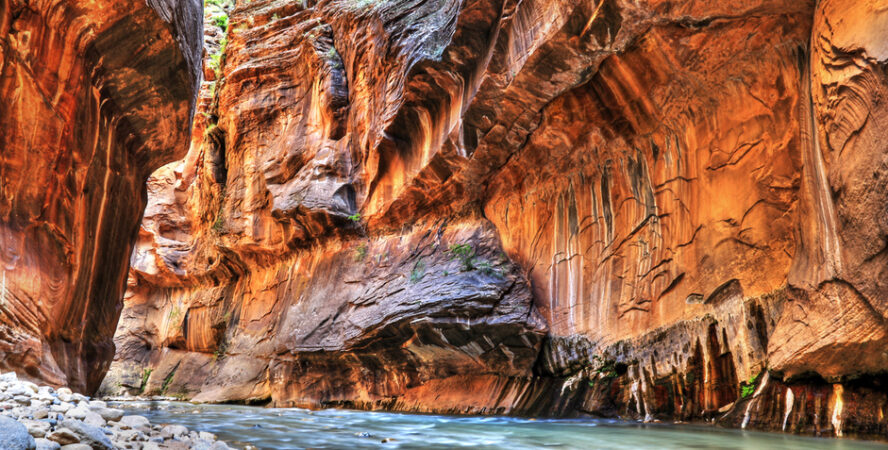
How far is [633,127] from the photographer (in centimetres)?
984

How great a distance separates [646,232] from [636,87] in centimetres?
236

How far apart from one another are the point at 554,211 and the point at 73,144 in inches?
326

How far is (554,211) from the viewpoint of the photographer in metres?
11.7

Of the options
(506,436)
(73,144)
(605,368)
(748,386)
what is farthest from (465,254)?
(73,144)

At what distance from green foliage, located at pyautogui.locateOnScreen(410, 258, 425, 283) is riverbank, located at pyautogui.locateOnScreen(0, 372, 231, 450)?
7.09 metres

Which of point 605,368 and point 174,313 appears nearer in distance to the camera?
point 605,368

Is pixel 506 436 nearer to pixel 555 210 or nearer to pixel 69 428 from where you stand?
pixel 69 428

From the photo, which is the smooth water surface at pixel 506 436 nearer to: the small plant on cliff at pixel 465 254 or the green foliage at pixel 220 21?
the small plant on cliff at pixel 465 254

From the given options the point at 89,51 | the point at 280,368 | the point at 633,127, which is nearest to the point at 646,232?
the point at 633,127

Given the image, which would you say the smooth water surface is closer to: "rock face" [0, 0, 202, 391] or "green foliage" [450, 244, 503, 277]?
"rock face" [0, 0, 202, 391]

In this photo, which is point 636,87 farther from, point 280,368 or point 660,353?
point 280,368

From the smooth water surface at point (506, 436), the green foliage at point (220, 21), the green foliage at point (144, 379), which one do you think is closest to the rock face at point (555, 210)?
the smooth water surface at point (506, 436)

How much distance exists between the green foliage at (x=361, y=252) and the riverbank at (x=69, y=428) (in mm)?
8792

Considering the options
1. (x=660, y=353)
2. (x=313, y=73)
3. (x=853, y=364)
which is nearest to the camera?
(x=853, y=364)
